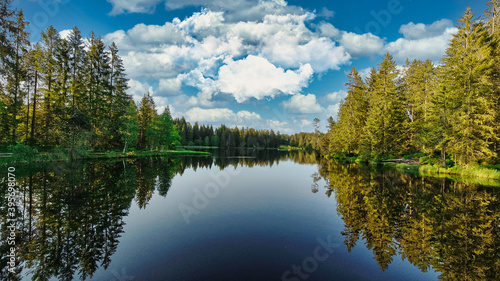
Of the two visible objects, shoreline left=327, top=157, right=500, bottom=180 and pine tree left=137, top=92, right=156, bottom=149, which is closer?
shoreline left=327, top=157, right=500, bottom=180

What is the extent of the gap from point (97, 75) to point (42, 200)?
37836mm

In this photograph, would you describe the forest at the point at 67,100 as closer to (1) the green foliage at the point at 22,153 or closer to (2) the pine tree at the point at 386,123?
(1) the green foliage at the point at 22,153

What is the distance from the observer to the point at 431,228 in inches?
370

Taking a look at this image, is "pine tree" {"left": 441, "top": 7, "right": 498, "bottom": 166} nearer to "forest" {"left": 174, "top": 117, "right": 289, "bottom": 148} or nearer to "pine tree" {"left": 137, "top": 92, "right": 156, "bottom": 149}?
"pine tree" {"left": 137, "top": 92, "right": 156, "bottom": 149}

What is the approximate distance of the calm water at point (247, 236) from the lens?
623cm

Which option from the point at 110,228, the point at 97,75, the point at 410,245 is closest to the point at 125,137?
the point at 97,75

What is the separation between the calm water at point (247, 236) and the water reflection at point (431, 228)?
0.15 feet

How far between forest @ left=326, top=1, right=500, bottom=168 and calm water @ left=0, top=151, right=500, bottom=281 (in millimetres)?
14119

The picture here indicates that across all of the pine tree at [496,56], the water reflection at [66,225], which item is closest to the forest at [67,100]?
the water reflection at [66,225]

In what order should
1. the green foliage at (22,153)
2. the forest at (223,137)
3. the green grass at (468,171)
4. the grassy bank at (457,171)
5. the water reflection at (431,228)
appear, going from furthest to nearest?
the forest at (223,137), the green foliage at (22,153), the grassy bank at (457,171), the green grass at (468,171), the water reflection at (431,228)

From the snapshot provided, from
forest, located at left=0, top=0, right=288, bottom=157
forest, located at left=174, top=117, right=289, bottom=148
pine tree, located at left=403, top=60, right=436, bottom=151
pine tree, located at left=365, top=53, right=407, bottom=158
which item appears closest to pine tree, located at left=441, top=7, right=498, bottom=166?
pine tree, located at left=403, top=60, right=436, bottom=151

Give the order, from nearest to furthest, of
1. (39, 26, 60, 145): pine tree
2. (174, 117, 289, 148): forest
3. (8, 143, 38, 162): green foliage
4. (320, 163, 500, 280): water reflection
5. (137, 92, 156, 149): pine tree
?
(320, 163, 500, 280): water reflection
(8, 143, 38, 162): green foliage
(39, 26, 60, 145): pine tree
(137, 92, 156, 149): pine tree
(174, 117, 289, 148): forest

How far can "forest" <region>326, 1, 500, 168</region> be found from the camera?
24.4 m

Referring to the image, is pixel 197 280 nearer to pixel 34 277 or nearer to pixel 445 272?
pixel 34 277
